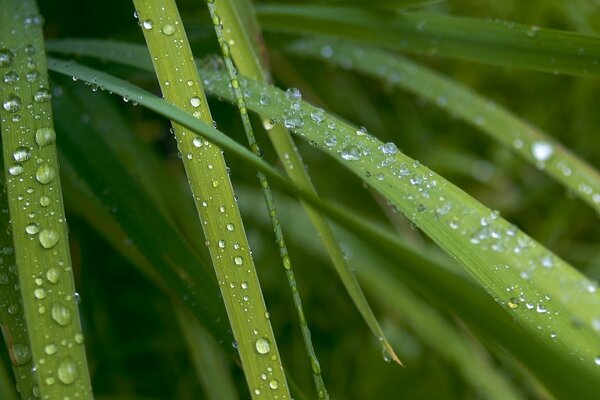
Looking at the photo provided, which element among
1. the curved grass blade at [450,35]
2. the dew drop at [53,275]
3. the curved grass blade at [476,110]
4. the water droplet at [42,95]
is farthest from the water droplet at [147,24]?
the curved grass blade at [476,110]

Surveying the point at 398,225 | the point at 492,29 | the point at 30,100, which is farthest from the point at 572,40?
the point at 398,225

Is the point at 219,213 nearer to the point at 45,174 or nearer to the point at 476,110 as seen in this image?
the point at 45,174

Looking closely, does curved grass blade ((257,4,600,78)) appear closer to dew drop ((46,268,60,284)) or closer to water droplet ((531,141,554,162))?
water droplet ((531,141,554,162))

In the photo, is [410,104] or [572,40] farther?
[410,104]

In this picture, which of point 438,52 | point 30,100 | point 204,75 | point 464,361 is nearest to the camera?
point 30,100

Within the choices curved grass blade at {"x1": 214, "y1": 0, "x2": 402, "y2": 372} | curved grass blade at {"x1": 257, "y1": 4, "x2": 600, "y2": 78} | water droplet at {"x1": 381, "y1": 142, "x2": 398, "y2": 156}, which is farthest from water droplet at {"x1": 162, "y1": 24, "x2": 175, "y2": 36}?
curved grass blade at {"x1": 257, "y1": 4, "x2": 600, "y2": 78}

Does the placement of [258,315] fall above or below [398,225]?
below

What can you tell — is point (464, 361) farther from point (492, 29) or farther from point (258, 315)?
point (258, 315)

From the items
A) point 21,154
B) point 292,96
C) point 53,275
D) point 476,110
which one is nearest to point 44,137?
point 21,154
